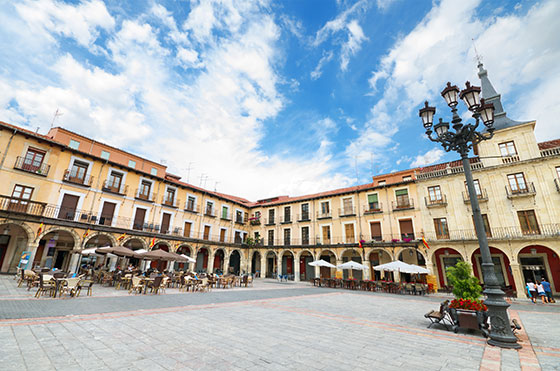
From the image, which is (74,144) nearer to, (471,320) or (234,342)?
(234,342)

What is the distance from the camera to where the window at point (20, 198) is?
1466cm

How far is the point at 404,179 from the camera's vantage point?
78.9 ft

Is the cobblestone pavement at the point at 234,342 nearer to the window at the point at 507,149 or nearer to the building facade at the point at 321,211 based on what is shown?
the building facade at the point at 321,211

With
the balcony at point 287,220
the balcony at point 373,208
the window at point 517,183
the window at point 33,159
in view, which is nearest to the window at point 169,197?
the window at point 33,159

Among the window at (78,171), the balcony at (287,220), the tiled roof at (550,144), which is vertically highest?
the tiled roof at (550,144)

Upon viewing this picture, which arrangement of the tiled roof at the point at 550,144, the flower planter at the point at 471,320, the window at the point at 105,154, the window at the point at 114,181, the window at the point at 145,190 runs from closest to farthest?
the flower planter at the point at 471,320 < the tiled roof at the point at 550,144 < the window at the point at 114,181 < the window at the point at 105,154 < the window at the point at 145,190

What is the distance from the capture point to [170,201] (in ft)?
77.7

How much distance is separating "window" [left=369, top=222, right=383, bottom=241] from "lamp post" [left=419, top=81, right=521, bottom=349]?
1784 centimetres

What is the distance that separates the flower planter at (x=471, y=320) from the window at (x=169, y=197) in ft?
74.8

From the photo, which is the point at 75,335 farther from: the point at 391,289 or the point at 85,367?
the point at 391,289

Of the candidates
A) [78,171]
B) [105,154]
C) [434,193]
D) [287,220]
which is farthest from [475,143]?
[105,154]

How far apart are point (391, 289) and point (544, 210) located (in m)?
11.6

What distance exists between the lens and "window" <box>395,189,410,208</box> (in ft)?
74.0

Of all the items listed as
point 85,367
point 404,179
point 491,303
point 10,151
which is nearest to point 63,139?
point 10,151
